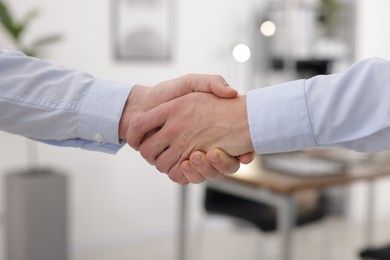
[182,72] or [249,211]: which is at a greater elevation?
[182,72]

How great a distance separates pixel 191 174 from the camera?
54.4 inches

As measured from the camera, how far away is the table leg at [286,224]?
2.16 m

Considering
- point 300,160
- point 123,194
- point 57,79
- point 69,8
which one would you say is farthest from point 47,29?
point 57,79

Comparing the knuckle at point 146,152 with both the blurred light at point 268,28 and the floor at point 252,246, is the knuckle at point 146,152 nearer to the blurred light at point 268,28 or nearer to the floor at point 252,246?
the floor at point 252,246

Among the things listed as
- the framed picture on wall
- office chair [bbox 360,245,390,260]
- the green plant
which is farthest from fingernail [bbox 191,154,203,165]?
the framed picture on wall

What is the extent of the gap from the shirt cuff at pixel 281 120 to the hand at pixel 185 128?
10 cm

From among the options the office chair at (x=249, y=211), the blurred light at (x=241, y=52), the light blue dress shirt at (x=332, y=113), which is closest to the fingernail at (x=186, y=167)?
the light blue dress shirt at (x=332, y=113)

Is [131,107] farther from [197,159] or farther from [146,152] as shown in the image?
[197,159]

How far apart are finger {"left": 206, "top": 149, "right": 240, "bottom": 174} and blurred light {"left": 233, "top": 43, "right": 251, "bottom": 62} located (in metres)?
2.61

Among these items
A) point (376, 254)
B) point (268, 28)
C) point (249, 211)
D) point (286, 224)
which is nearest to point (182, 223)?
point (249, 211)

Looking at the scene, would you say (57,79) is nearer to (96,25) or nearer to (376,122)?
(376,122)

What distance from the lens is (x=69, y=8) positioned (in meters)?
3.43

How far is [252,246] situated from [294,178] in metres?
1.75

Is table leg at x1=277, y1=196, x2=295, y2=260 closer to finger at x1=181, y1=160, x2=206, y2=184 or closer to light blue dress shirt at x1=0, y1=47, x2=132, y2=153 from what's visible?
finger at x1=181, y1=160, x2=206, y2=184
